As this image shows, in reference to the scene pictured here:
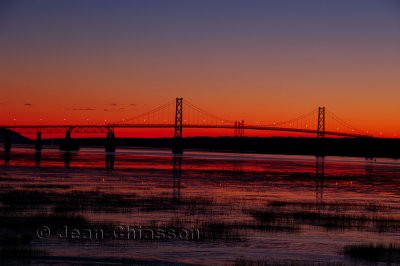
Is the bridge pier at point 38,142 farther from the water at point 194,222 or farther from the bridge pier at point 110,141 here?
the water at point 194,222

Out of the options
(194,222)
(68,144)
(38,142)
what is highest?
(38,142)

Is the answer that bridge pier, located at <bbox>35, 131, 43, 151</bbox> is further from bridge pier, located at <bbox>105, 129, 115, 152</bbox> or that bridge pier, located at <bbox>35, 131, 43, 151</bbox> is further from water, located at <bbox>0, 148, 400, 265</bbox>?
water, located at <bbox>0, 148, 400, 265</bbox>

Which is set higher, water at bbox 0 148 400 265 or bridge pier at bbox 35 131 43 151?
bridge pier at bbox 35 131 43 151

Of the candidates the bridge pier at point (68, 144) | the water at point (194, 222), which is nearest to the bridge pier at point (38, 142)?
the bridge pier at point (68, 144)

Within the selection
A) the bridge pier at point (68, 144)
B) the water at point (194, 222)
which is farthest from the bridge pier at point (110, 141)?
the water at point (194, 222)

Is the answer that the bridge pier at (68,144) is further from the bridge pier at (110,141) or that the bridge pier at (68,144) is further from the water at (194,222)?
the water at (194,222)

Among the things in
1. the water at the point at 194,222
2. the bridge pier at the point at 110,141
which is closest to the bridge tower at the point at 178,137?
the bridge pier at the point at 110,141

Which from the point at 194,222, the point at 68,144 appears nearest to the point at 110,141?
the point at 68,144

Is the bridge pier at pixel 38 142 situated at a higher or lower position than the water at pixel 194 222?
higher

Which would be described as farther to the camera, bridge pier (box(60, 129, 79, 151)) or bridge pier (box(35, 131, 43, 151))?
bridge pier (box(60, 129, 79, 151))

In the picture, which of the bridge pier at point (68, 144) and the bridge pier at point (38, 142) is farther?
the bridge pier at point (68, 144)

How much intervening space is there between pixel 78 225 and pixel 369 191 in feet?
73.8

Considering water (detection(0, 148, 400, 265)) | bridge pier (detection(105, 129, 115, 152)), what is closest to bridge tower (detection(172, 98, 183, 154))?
bridge pier (detection(105, 129, 115, 152))

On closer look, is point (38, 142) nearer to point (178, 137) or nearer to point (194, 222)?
point (178, 137)
